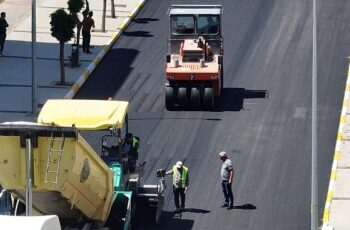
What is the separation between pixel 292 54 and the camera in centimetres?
4612

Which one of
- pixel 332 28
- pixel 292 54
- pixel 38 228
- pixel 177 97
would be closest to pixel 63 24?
pixel 177 97

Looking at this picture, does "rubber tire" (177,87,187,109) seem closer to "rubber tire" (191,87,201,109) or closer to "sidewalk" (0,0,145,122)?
"rubber tire" (191,87,201,109)

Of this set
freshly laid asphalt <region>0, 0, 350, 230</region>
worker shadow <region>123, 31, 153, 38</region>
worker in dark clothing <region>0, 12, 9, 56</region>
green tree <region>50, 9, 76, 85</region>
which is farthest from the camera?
worker shadow <region>123, 31, 153, 38</region>

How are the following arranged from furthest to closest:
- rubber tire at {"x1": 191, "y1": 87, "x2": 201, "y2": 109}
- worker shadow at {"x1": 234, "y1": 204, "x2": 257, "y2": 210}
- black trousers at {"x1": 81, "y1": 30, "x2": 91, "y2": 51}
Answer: black trousers at {"x1": 81, "y1": 30, "x2": 91, "y2": 51}
rubber tire at {"x1": 191, "y1": 87, "x2": 201, "y2": 109}
worker shadow at {"x1": 234, "y1": 204, "x2": 257, "y2": 210}

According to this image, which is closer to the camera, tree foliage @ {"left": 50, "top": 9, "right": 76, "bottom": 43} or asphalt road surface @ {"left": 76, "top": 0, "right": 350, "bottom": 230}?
asphalt road surface @ {"left": 76, "top": 0, "right": 350, "bottom": 230}

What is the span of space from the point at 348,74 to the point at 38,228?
2504 centimetres

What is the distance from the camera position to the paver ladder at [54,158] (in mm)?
25500

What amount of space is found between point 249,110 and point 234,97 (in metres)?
1.39

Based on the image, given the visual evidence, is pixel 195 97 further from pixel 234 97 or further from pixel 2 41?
pixel 2 41

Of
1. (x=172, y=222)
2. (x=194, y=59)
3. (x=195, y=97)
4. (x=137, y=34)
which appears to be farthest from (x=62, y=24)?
(x=172, y=222)

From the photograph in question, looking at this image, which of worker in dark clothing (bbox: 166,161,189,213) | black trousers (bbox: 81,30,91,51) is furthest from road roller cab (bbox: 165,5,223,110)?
worker in dark clothing (bbox: 166,161,189,213)

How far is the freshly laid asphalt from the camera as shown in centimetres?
3347

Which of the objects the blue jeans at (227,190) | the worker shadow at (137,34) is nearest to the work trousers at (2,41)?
the worker shadow at (137,34)

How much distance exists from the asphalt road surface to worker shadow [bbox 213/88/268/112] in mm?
33
